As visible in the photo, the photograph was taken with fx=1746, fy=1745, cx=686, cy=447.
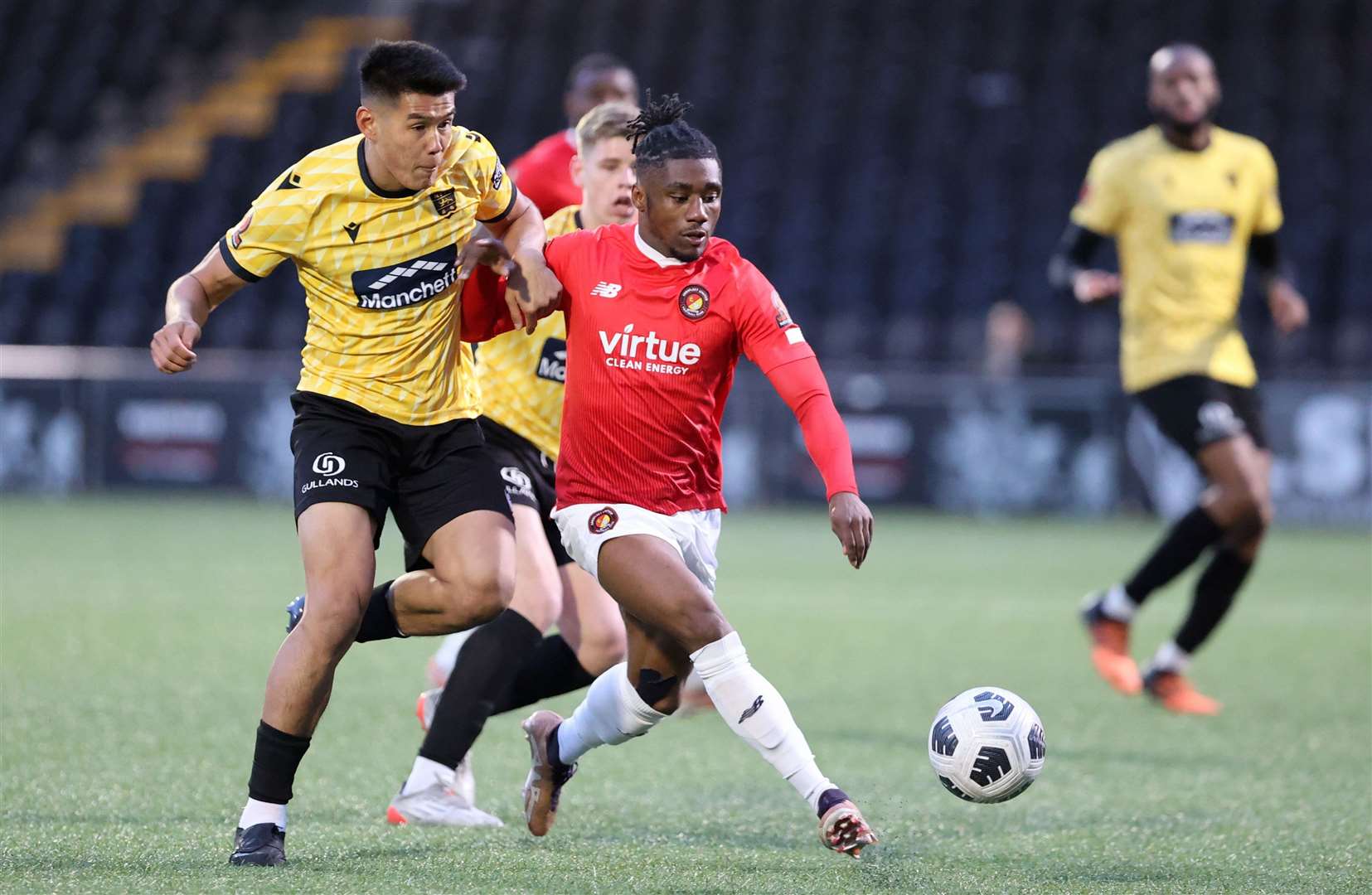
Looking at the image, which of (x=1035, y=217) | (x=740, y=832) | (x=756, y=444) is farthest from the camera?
(x=1035, y=217)

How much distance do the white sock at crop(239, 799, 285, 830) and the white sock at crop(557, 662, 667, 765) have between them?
0.82 metres

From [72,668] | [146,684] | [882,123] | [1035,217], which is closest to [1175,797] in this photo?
[146,684]

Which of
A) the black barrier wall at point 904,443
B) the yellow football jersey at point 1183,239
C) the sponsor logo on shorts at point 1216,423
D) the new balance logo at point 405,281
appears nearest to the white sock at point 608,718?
the new balance logo at point 405,281

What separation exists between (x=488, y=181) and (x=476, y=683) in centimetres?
138

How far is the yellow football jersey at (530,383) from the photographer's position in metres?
5.29

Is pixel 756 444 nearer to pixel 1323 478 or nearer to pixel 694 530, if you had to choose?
pixel 1323 478

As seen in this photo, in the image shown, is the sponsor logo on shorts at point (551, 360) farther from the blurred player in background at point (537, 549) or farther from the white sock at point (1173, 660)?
the white sock at point (1173, 660)

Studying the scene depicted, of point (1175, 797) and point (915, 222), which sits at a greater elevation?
point (915, 222)

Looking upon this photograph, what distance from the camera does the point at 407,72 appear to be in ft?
13.9

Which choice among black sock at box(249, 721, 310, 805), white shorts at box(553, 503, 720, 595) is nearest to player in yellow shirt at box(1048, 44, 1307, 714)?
white shorts at box(553, 503, 720, 595)

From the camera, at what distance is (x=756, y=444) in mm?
16453

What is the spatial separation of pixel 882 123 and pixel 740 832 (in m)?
17.4

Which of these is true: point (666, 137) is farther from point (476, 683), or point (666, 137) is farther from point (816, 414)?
point (476, 683)

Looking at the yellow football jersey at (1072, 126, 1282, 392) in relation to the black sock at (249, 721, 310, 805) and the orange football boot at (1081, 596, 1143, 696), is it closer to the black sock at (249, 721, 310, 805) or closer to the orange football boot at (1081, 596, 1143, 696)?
the orange football boot at (1081, 596, 1143, 696)
